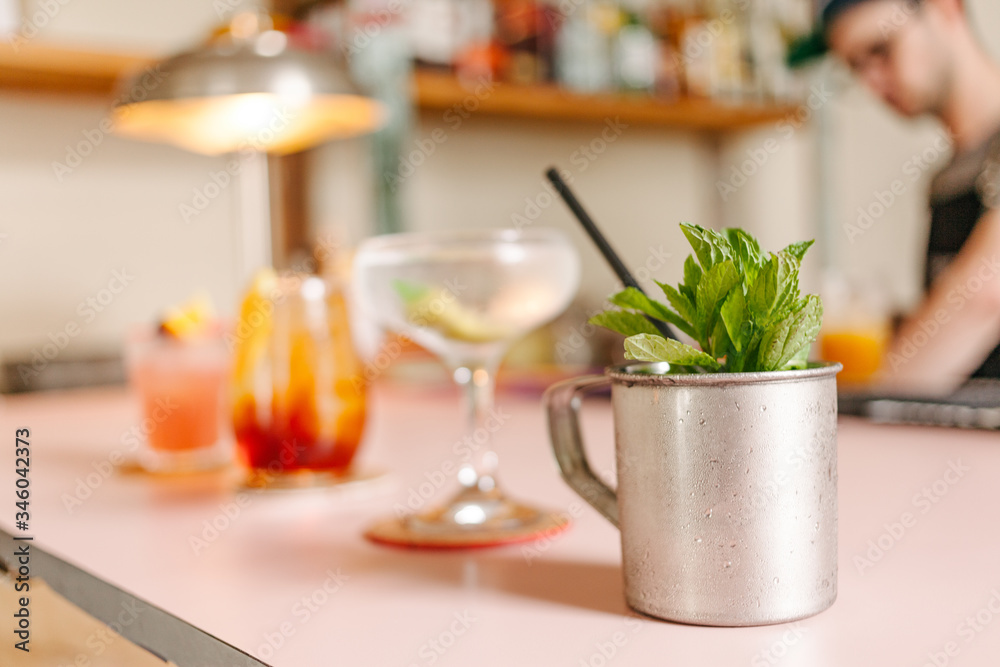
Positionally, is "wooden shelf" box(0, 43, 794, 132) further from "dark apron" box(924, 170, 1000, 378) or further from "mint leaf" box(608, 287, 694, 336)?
"mint leaf" box(608, 287, 694, 336)

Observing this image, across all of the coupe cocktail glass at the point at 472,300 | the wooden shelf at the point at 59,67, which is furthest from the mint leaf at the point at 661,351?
the wooden shelf at the point at 59,67

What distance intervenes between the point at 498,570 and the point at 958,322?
6.22 feet

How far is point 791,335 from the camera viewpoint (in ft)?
1.42

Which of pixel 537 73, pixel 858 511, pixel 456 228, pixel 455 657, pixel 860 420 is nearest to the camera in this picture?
pixel 455 657

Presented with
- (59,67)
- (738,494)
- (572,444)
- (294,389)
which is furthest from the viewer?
(59,67)

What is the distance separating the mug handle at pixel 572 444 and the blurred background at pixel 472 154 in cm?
115

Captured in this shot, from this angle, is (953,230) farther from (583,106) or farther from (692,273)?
(692,273)

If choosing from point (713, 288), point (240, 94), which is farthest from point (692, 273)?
point (240, 94)

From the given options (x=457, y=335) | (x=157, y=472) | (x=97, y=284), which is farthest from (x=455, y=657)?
(x=97, y=284)

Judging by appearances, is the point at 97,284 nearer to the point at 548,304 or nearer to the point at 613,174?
the point at 613,174

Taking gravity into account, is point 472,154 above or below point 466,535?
above

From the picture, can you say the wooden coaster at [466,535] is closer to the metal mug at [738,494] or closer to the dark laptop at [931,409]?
the metal mug at [738,494]

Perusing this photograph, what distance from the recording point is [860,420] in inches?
42.8

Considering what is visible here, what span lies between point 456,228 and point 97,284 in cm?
105
